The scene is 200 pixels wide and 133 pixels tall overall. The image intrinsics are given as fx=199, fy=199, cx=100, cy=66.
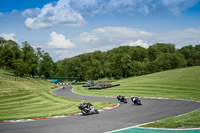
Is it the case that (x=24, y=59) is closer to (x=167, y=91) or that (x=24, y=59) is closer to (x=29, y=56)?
(x=29, y=56)

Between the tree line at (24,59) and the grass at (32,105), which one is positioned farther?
the tree line at (24,59)

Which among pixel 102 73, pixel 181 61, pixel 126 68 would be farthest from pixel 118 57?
pixel 181 61

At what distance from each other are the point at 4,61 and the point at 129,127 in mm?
113365

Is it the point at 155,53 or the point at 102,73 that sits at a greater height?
the point at 155,53

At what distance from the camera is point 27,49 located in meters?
130

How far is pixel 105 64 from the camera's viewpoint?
480 ft

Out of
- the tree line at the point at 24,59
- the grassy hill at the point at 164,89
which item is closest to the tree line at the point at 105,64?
the tree line at the point at 24,59

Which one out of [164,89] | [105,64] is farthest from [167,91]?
[105,64]

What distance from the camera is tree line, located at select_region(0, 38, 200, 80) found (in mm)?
116125

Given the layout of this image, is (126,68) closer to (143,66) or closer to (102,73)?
(143,66)

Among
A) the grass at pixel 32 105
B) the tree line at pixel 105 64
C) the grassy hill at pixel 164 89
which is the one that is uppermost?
the tree line at pixel 105 64

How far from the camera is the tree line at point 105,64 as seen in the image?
11612 cm

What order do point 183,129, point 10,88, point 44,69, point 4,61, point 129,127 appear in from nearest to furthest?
point 183,129 < point 129,127 < point 10,88 < point 4,61 < point 44,69

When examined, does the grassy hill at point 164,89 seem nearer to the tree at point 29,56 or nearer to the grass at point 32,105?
the grass at point 32,105
